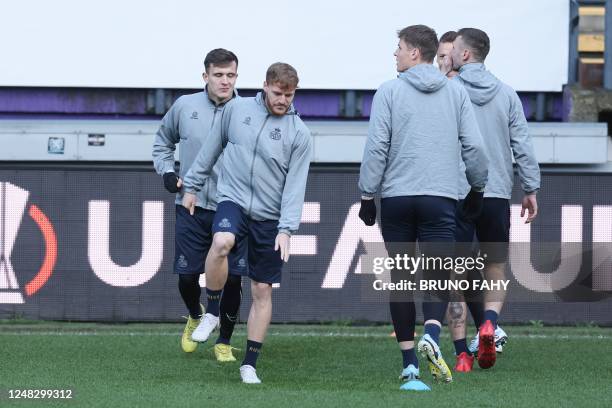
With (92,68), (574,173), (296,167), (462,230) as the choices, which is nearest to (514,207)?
(574,173)

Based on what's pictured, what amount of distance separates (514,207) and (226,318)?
3.79 metres

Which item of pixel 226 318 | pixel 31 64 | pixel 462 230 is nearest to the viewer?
pixel 462 230

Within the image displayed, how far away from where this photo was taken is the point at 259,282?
8211 millimetres

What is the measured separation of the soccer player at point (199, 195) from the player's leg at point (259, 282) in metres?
1.03

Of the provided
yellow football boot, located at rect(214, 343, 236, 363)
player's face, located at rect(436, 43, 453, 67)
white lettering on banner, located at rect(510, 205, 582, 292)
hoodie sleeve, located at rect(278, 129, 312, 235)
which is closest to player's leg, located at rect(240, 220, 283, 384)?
hoodie sleeve, located at rect(278, 129, 312, 235)

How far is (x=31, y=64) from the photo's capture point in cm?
1731

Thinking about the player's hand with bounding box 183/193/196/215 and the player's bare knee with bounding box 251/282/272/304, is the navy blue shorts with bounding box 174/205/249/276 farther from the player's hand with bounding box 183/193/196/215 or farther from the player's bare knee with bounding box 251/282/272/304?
the player's bare knee with bounding box 251/282/272/304

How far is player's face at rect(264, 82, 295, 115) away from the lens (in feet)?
26.5

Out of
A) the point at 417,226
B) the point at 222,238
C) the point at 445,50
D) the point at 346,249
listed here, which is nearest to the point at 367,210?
the point at 417,226

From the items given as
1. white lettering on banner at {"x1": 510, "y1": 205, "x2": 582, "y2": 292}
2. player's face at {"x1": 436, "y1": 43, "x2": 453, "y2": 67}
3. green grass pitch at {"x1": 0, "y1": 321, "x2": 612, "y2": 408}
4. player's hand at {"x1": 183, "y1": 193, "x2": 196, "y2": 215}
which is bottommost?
green grass pitch at {"x1": 0, "y1": 321, "x2": 612, "y2": 408}

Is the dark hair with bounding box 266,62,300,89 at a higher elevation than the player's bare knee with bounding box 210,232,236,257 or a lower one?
higher

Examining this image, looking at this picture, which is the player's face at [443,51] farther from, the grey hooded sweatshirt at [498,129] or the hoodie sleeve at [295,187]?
the hoodie sleeve at [295,187]

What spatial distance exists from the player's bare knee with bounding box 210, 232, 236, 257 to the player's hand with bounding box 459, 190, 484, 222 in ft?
4.40

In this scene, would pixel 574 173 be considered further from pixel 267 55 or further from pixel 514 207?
pixel 267 55
